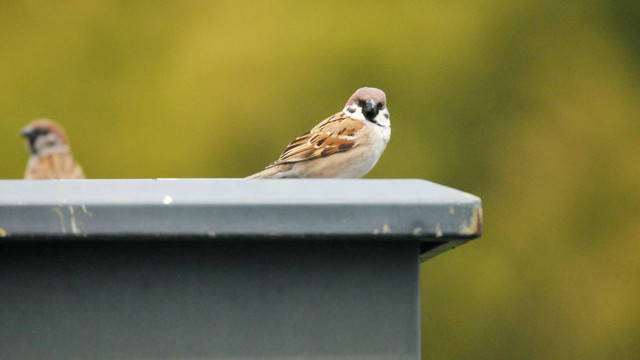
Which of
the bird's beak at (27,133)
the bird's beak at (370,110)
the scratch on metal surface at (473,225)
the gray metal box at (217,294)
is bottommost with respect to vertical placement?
the gray metal box at (217,294)

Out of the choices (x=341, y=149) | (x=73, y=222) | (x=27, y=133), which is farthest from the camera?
(x=27, y=133)

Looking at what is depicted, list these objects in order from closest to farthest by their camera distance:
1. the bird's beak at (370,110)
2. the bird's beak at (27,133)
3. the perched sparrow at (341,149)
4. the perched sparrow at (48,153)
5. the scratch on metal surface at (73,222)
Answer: the scratch on metal surface at (73,222) < the perched sparrow at (341,149) < the bird's beak at (370,110) < the perched sparrow at (48,153) < the bird's beak at (27,133)

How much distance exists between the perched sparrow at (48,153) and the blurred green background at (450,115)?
8cm

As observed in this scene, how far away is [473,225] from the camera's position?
42.0 inches

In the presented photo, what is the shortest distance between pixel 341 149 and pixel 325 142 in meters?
0.07

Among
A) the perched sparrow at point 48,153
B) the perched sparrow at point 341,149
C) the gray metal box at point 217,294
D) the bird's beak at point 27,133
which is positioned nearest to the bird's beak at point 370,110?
the perched sparrow at point 341,149

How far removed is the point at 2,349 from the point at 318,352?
11.6 inches

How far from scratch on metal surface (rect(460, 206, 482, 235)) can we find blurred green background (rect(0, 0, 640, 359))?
4.40 metres

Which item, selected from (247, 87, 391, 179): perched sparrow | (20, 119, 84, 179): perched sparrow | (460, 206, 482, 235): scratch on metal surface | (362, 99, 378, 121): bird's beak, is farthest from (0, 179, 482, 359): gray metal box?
(20, 119, 84, 179): perched sparrow

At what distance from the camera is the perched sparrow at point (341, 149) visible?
3.36 m

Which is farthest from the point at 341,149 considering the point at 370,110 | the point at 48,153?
the point at 48,153

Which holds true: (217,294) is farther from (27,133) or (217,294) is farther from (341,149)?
(27,133)

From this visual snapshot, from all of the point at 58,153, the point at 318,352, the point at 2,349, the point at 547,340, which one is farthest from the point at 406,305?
the point at 547,340

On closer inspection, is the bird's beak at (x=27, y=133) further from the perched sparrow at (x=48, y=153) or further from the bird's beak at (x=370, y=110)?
the bird's beak at (x=370, y=110)
